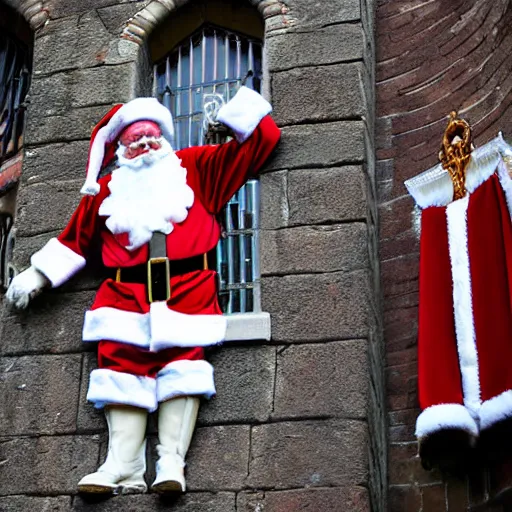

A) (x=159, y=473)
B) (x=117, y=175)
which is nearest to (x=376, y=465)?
Result: (x=159, y=473)

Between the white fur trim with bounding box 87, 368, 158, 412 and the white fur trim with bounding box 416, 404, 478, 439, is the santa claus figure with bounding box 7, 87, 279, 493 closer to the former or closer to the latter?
the white fur trim with bounding box 87, 368, 158, 412

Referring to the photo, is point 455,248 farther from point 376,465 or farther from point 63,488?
point 63,488

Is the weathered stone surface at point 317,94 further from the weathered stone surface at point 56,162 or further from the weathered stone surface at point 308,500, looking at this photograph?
the weathered stone surface at point 308,500

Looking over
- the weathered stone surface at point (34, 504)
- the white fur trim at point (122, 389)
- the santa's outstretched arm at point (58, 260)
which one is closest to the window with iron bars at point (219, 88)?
the santa's outstretched arm at point (58, 260)

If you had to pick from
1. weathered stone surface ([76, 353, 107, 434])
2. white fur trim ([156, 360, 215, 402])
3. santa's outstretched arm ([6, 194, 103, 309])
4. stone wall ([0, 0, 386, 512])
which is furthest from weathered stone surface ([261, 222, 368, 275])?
weathered stone surface ([76, 353, 107, 434])

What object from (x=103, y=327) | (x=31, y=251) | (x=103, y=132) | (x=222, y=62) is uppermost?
(x=222, y=62)

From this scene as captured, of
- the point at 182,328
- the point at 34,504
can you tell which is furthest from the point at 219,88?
the point at 34,504

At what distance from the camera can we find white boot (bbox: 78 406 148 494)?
6332 millimetres

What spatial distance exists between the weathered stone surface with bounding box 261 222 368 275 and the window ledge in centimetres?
26

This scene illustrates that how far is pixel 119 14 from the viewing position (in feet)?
25.7

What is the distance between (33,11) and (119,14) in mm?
574

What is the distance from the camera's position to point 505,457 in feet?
20.7

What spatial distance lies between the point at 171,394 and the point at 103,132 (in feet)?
4.66

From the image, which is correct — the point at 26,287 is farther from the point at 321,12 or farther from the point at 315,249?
the point at 321,12
